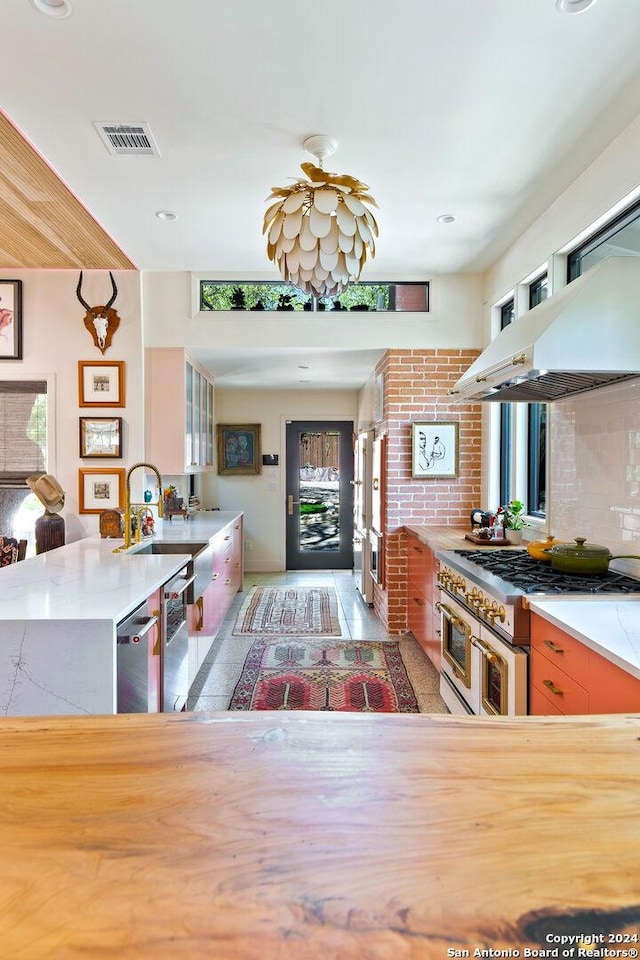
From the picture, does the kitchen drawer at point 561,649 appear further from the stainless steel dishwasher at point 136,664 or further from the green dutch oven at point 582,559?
the stainless steel dishwasher at point 136,664

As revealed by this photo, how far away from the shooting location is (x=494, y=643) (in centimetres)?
221

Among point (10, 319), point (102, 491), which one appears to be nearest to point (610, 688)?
point (102, 491)

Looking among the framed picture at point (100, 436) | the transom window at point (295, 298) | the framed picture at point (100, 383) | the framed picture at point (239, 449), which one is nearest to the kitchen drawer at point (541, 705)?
the transom window at point (295, 298)

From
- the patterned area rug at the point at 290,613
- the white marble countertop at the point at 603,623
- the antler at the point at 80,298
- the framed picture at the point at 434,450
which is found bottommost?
the patterned area rug at the point at 290,613

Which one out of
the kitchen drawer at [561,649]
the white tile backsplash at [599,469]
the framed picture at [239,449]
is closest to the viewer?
the kitchen drawer at [561,649]

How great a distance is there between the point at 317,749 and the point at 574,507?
2.50 m

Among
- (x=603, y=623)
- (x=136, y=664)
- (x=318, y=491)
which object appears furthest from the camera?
A: (x=318, y=491)

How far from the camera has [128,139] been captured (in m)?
2.52

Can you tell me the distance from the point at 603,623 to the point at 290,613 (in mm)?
3502

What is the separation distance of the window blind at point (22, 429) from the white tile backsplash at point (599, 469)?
11.9ft

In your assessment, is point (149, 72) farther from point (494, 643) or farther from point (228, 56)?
point (494, 643)

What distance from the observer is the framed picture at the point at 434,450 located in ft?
14.1

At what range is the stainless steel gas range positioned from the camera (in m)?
2.05

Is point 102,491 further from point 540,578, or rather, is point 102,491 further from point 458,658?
point 540,578
